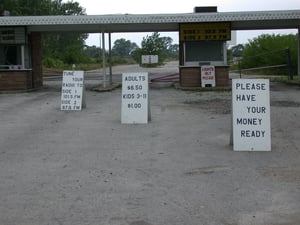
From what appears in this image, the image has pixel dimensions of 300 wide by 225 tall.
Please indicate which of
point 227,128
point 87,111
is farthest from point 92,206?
point 87,111

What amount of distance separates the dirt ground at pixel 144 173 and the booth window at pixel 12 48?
907 cm

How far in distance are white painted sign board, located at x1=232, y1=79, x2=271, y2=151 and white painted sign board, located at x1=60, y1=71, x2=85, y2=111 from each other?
6426 millimetres

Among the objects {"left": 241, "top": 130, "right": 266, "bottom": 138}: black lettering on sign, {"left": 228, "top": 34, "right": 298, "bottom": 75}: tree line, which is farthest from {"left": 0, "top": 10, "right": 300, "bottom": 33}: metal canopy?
{"left": 228, "top": 34, "right": 298, "bottom": 75}: tree line

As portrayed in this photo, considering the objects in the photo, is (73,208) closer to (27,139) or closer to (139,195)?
(139,195)

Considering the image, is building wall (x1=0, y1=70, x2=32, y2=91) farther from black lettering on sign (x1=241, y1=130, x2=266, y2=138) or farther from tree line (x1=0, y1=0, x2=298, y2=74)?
black lettering on sign (x1=241, y1=130, x2=266, y2=138)

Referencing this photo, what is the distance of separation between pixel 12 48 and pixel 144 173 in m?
16.2

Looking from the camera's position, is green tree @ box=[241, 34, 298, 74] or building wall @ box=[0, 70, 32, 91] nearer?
building wall @ box=[0, 70, 32, 91]

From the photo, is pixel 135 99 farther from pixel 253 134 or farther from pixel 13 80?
pixel 13 80

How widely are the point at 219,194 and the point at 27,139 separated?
16.6 ft

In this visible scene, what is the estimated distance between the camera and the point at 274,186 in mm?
6688

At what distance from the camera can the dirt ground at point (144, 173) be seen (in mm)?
5672

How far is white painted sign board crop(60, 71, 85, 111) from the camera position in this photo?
48.1ft

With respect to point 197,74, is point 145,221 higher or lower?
lower

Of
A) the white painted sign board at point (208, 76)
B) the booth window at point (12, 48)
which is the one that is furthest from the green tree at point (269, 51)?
the booth window at point (12, 48)
